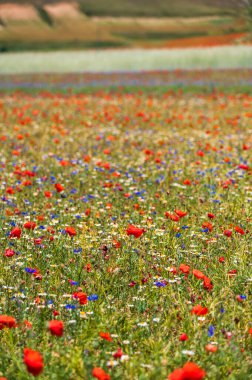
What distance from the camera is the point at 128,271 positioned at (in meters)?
4.64

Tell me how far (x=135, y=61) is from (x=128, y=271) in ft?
90.8

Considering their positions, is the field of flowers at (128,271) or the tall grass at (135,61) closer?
the field of flowers at (128,271)

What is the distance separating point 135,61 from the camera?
31422 mm

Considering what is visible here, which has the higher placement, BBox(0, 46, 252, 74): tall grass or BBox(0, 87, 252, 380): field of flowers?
BBox(0, 87, 252, 380): field of flowers

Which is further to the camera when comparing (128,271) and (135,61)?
(135,61)

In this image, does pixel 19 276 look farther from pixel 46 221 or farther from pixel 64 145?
pixel 64 145

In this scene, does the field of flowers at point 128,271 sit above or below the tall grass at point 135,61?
above

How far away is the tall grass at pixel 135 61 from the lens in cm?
2956

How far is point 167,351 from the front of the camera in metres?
3.29

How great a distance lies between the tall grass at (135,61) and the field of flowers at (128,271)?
67.4ft

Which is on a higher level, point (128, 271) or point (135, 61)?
point (128, 271)

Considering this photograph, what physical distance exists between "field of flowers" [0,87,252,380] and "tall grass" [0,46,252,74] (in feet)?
67.4

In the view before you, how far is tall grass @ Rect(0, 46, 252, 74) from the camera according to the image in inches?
1164

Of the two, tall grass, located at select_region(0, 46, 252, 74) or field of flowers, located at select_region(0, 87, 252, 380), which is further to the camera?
tall grass, located at select_region(0, 46, 252, 74)
